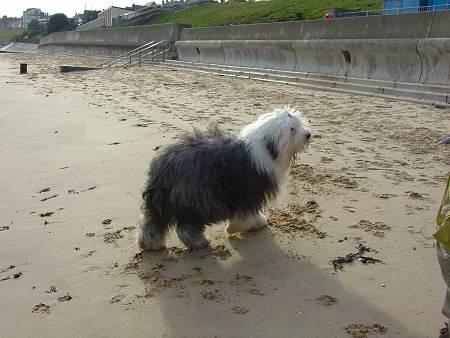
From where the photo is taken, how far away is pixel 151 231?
397cm

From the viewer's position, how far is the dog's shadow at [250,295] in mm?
2930

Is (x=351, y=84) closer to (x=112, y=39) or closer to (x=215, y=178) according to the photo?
(x=215, y=178)

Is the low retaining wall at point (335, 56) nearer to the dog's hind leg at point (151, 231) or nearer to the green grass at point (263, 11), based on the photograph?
the dog's hind leg at point (151, 231)

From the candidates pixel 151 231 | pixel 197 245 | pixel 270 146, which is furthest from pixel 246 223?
pixel 151 231

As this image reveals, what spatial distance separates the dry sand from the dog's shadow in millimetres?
11

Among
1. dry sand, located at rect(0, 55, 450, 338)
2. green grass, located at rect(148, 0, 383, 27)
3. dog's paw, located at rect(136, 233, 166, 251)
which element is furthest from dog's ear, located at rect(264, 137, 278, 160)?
green grass, located at rect(148, 0, 383, 27)

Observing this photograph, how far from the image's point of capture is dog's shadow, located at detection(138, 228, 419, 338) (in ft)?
9.61

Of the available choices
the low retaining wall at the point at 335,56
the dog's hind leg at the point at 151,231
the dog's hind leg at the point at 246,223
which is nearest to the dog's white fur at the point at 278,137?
the dog's hind leg at the point at 246,223

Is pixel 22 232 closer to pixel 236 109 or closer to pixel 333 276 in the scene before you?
pixel 333 276

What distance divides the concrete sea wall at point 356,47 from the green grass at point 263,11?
9654mm

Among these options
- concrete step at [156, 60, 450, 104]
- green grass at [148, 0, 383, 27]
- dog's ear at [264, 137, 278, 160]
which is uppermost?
green grass at [148, 0, 383, 27]

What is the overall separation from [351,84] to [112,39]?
2594 cm

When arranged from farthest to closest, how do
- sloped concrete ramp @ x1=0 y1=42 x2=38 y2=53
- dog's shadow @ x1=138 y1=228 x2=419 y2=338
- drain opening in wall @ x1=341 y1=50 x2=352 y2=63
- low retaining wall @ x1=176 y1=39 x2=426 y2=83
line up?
sloped concrete ramp @ x1=0 y1=42 x2=38 y2=53 → drain opening in wall @ x1=341 y1=50 x2=352 y2=63 → low retaining wall @ x1=176 y1=39 x2=426 y2=83 → dog's shadow @ x1=138 y1=228 x2=419 y2=338

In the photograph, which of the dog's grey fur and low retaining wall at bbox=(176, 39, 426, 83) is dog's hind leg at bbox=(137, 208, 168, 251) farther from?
low retaining wall at bbox=(176, 39, 426, 83)
